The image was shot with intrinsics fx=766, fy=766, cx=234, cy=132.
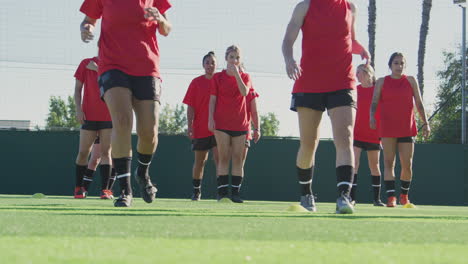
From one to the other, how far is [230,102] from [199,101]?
1.15 metres

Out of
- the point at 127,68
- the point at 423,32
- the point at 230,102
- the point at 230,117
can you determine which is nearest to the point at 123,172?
the point at 127,68

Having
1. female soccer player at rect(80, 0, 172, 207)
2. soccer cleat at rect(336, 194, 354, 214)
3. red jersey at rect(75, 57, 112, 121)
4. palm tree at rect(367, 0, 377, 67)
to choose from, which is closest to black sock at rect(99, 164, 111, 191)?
red jersey at rect(75, 57, 112, 121)

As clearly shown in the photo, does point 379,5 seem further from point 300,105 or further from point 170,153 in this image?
point 300,105

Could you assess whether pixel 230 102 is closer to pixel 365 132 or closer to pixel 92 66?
pixel 92 66

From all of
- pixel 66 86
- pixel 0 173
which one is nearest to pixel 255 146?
pixel 66 86

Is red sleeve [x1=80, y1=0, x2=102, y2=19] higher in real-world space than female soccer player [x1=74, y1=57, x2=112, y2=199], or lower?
higher

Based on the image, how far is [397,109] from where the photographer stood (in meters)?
9.99

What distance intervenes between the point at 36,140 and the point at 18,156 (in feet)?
1.57

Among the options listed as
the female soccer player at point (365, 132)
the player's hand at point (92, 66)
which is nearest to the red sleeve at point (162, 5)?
the player's hand at point (92, 66)

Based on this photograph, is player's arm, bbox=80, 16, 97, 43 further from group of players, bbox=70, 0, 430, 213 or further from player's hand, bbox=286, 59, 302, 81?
player's hand, bbox=286, 59, 302, 81

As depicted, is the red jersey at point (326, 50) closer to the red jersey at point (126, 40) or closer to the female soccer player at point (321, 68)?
the female soccer player at point (321, 68)

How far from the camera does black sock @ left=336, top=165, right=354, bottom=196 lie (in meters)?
5.98

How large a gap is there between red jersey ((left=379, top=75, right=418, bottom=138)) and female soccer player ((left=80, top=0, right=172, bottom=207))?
14.5 ft

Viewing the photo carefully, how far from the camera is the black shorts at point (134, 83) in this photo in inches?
239
